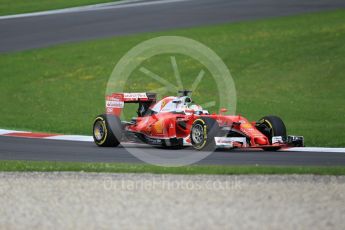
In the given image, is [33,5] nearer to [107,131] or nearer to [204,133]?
[107,131]

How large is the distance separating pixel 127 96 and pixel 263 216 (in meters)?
9.87

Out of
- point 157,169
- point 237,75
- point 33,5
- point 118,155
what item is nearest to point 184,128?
point 118,155

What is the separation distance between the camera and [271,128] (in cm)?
1925

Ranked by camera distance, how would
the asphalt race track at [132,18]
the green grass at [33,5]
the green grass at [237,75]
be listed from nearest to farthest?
the green grass at [237,75]
the asphalt race track at [132,18]
the green grass at [33,5]

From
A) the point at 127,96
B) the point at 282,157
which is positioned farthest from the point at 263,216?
the point at 127,96

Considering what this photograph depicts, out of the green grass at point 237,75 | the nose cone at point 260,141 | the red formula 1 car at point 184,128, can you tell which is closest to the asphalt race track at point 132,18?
the green grass at point 237,75

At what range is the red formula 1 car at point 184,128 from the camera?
18.8 metres

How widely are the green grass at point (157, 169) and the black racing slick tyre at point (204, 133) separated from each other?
92.6 inches

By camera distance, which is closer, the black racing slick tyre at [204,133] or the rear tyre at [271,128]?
the black racing slick tyre at [204,133]

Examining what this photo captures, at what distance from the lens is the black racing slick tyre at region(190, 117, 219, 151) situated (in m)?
18.5

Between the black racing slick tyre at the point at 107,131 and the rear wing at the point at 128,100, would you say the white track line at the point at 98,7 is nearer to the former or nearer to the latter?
the rear wing at the point at 128,100

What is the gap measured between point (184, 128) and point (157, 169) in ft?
13.1

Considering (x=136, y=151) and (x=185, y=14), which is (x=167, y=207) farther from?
(x=185, y=14)

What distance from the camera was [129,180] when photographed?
579 inches
